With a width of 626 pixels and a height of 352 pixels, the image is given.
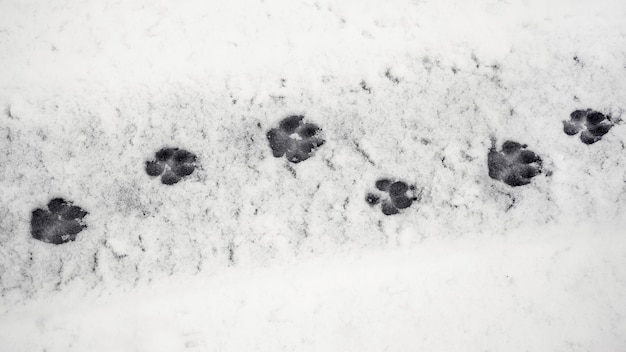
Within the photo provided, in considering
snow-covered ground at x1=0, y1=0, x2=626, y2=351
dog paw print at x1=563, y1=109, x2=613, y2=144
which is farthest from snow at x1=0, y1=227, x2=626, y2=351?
dog paw print at x1=563, y1=109, x2=613, y2=144

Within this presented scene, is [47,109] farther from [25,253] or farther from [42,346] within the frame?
[42,346]

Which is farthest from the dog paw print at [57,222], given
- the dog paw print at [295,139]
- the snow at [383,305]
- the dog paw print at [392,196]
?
the dog paw print at [392,196]

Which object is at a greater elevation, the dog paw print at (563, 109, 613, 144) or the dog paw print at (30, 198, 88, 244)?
the dog paw print at (563, 109, 613, 144)

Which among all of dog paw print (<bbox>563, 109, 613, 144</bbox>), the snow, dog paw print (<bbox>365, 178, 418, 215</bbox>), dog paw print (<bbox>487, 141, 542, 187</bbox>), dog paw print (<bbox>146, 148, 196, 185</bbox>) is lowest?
the snow

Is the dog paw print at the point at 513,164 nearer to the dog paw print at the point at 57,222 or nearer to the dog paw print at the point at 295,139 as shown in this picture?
the dog paw print at the point at 295,139

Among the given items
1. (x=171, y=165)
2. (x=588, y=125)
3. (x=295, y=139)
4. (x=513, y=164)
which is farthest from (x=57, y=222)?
(x=588, y=125)

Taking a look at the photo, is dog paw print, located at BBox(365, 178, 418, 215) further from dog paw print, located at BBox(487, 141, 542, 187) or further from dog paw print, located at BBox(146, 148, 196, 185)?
dog paw print, located at BBox(146, 148, 196, 185)
